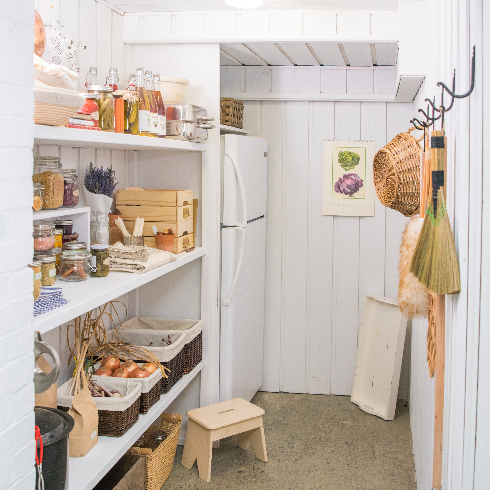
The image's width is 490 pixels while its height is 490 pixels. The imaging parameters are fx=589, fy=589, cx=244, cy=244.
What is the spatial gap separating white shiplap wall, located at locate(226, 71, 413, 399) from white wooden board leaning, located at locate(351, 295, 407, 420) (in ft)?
0.39

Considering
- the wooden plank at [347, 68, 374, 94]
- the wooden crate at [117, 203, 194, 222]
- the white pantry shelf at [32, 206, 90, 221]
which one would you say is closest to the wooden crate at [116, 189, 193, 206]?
the wooden crate at [117, 203, 194, 222]

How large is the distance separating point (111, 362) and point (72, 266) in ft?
1.79

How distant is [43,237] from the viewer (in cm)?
197

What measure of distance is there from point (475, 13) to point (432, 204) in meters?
0.45

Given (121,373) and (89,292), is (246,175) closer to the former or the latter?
(121,373)

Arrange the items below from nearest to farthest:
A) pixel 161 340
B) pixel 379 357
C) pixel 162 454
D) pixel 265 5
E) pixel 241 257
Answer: pixel 162 454
pixel 265 5
pixel 161 340
pixel 241 257
pixel 379 357

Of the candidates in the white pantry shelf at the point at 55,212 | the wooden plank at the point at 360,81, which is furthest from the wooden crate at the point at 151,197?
the wooden plank at the point at 360,81

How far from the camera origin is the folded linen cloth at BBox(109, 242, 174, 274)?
2.40 metres

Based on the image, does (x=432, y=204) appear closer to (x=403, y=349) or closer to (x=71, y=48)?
(x=71, y=48)

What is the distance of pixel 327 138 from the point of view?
12.8 feet

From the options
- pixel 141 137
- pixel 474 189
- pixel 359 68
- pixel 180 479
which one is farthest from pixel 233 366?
pixel 474 189

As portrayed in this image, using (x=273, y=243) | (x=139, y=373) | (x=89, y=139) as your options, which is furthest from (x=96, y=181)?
(x=273, y=243)

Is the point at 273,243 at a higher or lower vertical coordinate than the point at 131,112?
lower

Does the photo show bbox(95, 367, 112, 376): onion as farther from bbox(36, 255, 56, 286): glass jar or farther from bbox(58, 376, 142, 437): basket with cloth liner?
bbox(36, 255, 56, 286): glass jar
